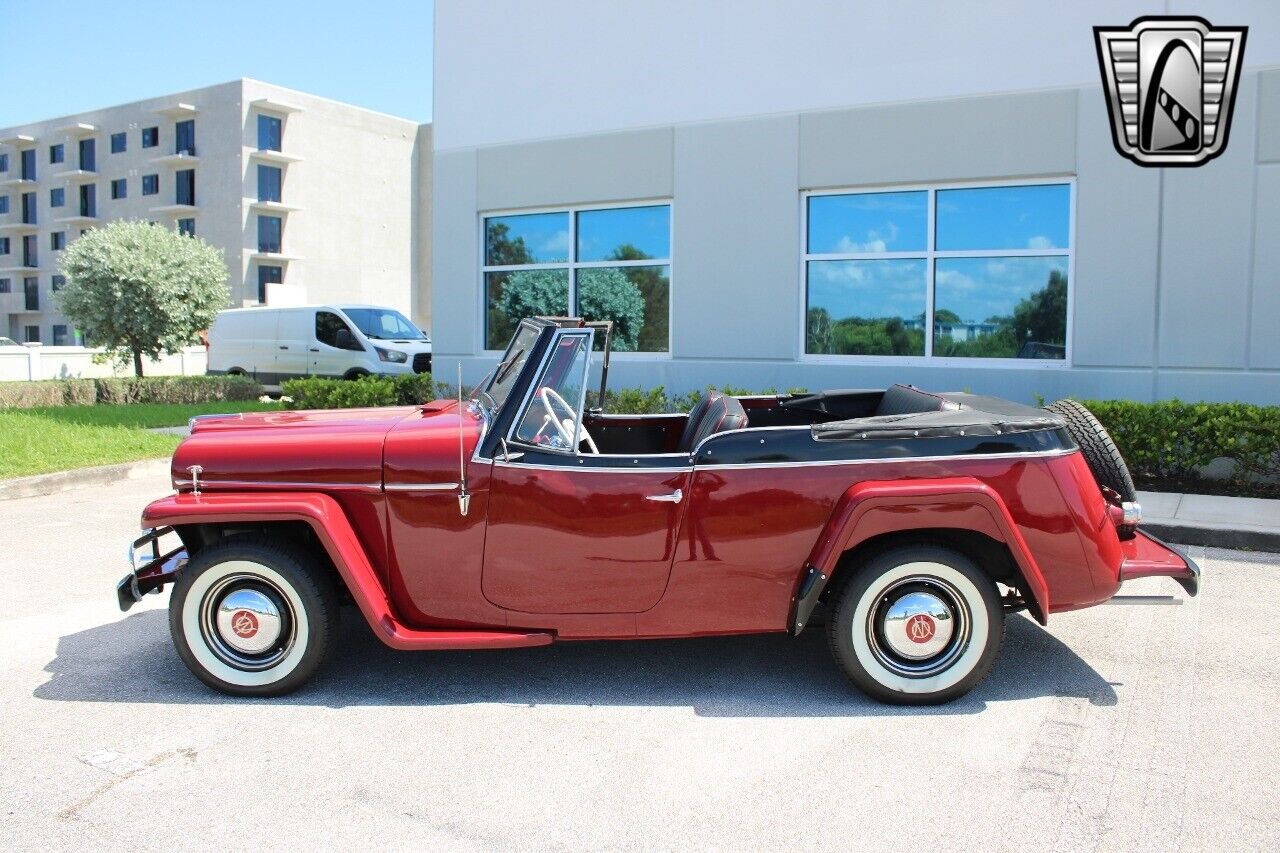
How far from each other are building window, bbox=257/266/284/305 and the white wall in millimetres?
39681

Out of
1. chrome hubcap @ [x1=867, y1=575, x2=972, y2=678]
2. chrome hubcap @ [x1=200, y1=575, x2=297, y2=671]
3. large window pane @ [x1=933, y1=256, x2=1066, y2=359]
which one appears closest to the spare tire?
chrome hubcap @ [x1=867, y1=575, x2=972, y2=678]

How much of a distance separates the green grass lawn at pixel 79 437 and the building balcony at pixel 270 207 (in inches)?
1433

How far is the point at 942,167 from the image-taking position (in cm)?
984

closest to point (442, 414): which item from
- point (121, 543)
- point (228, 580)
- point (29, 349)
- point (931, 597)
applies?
point (228, 580)

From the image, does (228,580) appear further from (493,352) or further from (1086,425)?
(493,352)

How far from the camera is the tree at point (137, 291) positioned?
20.8 meters

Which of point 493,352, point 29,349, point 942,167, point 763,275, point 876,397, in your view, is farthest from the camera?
point 29,349

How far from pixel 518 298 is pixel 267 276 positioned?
41.0 metres

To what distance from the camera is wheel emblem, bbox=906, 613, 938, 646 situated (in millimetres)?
4012

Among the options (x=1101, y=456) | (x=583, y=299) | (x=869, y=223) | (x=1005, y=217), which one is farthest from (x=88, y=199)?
(x=1101, y=456)

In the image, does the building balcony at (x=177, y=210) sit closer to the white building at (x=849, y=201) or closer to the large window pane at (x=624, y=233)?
the white building at (x=849, y=201)

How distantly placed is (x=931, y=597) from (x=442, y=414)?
2.29 metres

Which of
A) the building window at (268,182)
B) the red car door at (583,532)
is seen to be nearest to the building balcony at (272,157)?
the building window at (268,182)

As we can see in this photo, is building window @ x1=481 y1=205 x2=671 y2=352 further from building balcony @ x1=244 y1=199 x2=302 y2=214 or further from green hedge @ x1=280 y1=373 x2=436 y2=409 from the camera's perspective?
building balcony @ x1=244 y1=199 x2=302 y2=214
